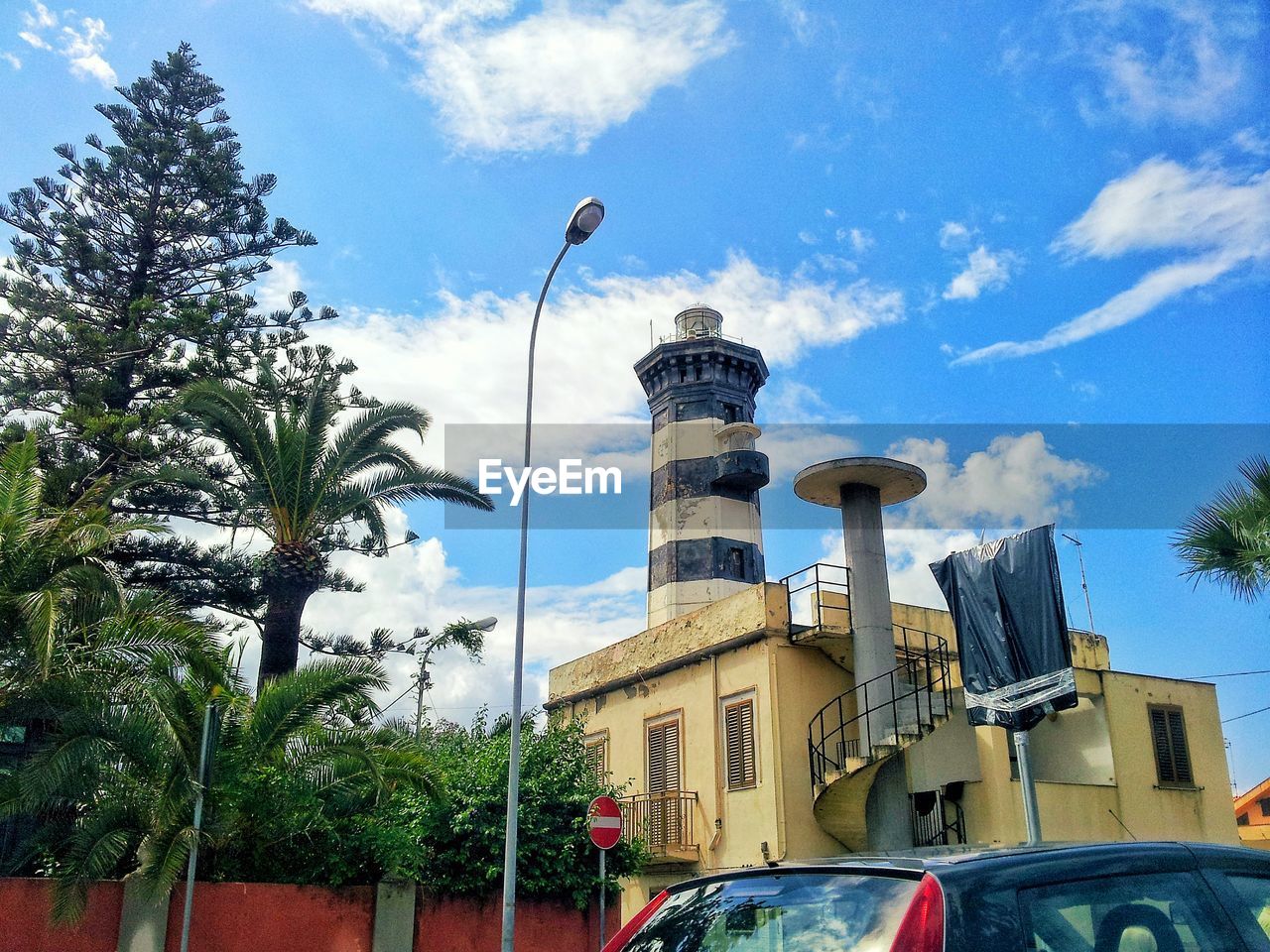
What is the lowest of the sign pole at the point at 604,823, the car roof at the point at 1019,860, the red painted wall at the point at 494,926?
the red painted wall at the point at 494,926

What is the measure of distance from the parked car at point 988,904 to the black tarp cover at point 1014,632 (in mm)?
10353

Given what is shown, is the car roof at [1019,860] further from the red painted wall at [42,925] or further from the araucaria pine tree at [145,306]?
the araucaria pine tree at [145,306]

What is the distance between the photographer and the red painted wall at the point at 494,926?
15.6 metres

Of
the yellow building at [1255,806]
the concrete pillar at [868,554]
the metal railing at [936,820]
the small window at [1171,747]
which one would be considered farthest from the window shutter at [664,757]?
the yellow building at [1255,806]

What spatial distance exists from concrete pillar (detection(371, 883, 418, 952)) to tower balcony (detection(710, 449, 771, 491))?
842 inches

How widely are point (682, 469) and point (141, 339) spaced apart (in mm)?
16658

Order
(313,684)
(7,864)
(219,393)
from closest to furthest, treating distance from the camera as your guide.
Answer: (313,684), (7,864), (219,393)

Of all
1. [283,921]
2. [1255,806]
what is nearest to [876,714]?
[283,921]

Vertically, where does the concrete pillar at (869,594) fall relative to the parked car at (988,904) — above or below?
above

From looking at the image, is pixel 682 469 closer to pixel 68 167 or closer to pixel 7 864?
pixel 68 167

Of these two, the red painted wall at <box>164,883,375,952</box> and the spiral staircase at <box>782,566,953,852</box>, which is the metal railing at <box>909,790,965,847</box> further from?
the red painted wall at <box>164,883,375,952</box>

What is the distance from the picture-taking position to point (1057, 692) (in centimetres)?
1318

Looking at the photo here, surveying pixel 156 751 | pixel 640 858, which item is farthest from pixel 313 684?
pixel 640 858

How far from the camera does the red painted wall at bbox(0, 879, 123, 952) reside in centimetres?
1345
